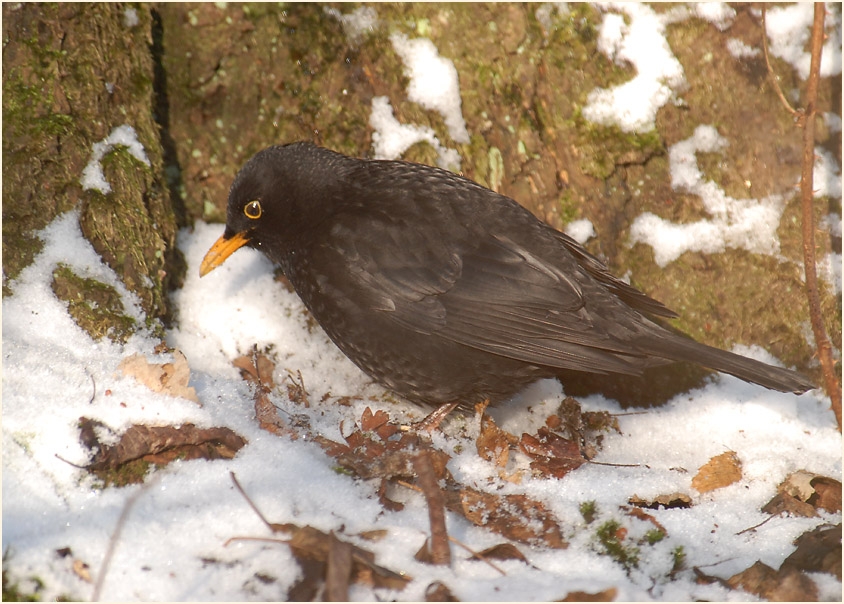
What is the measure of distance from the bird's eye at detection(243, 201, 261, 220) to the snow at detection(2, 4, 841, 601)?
595 millimetres

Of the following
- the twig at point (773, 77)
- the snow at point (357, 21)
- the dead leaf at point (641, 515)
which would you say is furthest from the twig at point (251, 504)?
the twig at point (773, 77)

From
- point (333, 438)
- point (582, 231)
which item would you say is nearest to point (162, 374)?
point (333, 438)

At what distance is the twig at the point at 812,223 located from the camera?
12.0 ft

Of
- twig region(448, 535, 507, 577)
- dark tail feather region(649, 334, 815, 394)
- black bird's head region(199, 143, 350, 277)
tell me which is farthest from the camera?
black bird's head region(199, 143, 350, 277)

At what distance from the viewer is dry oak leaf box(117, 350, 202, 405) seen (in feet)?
10.6

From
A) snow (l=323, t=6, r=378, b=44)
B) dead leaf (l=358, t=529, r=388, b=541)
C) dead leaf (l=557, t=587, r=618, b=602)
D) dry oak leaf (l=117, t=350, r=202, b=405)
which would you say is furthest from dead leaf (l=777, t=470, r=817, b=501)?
snow (l=323, t=6, r=378, b=44)

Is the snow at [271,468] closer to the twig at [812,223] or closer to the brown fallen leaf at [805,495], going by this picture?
the brown fallen leaf at [805,495]

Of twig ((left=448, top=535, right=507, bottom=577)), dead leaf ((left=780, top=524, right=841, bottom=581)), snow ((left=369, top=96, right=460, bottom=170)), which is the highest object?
snow ((left=369, top=96, right=460, bottom=170))

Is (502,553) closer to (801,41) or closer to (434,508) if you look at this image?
(434,508)

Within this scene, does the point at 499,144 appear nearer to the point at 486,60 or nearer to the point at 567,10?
the point at 486,60

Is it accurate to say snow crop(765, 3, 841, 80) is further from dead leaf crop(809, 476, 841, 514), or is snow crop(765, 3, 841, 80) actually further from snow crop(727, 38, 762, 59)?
dead leaf crop(809, 476, 841, 514)

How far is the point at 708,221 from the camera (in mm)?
4316

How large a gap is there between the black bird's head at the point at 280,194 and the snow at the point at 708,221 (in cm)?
207

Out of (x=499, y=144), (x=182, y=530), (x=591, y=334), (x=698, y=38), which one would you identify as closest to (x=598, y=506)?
(x=591, y=334)
